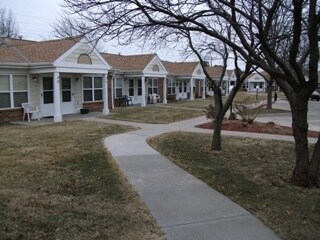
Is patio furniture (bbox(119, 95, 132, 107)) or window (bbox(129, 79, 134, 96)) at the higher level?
window (bbox(129, 79, 134, 96))

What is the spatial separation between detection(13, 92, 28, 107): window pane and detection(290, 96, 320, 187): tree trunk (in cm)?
1540

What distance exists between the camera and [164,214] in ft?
17.4

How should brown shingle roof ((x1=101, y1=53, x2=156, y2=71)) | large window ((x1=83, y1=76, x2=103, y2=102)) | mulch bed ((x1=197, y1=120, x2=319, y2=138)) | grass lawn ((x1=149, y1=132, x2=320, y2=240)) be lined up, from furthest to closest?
brown shingle roof ((x1=101, y1=53, x2=156, y2=71)), large window ((x1=83, y1=76, x2=103, y2=102)), mulch bed ((x1=197, y1=120, x2=319, y2=138)), grass lawn ((x1=149, y1=132, x2=320, y2=240))

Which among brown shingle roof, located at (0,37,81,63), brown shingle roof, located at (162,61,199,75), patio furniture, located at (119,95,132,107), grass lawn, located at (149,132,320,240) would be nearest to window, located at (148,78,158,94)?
brown shingle roof, located at (162,61,199,75)

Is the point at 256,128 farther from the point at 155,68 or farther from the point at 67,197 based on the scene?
the point at 155,68

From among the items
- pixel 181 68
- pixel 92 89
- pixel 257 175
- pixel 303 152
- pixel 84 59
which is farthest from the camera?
pixel 181 68

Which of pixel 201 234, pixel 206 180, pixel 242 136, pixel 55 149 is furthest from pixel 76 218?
pixel 242 136

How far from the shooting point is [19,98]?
63.9ft

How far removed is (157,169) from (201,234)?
3.59 m

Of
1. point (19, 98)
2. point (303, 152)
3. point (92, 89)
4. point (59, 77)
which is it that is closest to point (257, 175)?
point (303, 152)

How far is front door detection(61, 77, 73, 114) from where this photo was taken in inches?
876

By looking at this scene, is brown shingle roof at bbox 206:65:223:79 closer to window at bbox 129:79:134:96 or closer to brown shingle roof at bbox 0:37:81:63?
window at bbox 129:79:134:96

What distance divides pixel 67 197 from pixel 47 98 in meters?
15.7

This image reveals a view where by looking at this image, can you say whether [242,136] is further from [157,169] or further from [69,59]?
[69,59]
